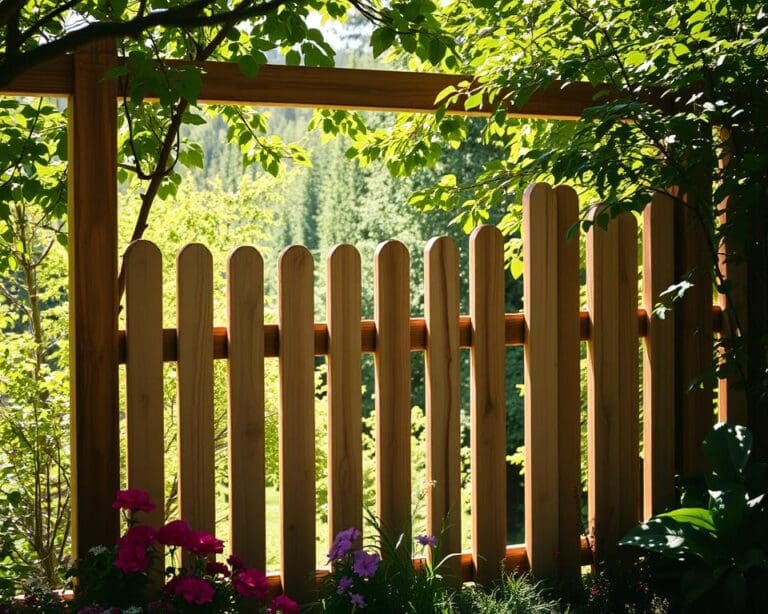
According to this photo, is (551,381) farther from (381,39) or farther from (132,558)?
(132,558)

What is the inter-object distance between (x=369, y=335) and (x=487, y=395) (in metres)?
0.49

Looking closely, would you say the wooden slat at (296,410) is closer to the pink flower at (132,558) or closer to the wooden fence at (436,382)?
the wooden fence at (436,382)

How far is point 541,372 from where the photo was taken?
11.0ft

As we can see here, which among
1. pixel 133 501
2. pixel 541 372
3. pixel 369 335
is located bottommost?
pixel 133 501

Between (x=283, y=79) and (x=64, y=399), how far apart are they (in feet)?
10.0

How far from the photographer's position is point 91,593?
8.35 ft

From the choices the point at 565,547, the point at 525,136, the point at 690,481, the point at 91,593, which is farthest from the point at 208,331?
the point at 525,136

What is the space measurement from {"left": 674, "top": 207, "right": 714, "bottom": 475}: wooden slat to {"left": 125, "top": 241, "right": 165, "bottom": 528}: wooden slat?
2007 millimetres

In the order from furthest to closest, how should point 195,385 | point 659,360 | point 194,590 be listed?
point 659,360, point 195,385, point 194,590

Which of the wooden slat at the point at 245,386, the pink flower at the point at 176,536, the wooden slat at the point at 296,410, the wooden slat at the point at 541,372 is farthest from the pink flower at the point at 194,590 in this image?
the wooden slat at the point at 541,372

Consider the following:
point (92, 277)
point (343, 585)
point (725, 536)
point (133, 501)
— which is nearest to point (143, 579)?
point (133, 501)

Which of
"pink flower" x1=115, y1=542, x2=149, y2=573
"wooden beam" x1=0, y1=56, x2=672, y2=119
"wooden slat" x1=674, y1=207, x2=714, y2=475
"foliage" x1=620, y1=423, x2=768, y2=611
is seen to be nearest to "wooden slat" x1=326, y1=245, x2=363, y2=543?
"wooden beam" x1=0, y1=56, x2=672, y2=119

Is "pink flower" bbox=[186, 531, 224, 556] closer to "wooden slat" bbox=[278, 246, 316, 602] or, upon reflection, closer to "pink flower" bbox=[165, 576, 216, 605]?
"pink flower" bbox=[165, 576, 216, 605]

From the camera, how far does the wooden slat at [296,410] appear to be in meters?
3.01
